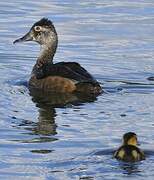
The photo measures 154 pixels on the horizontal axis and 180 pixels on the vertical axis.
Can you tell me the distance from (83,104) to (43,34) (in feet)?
9.57

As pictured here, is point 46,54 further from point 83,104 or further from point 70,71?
point 83,104

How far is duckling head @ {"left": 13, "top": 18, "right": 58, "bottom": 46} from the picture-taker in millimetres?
16141

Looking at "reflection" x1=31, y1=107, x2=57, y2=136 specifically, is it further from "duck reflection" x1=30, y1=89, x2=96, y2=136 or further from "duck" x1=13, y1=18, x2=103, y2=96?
"duck" x1=13, y1=18, x2=103, y2=96

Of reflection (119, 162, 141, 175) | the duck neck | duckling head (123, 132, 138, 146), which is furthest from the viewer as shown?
the duck neck

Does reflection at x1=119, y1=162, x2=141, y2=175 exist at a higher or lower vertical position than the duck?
lower

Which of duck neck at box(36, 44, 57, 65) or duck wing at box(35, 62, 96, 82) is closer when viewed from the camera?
duck wing at box(35, 62, 96, 82)

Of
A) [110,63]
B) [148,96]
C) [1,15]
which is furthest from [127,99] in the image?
[1,15]

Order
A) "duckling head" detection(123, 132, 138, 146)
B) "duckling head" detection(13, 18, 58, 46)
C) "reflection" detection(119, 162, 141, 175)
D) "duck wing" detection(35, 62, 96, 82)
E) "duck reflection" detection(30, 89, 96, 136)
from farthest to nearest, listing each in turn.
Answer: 1. "duckling head" detection(13, 18, 58, 46)
2. "duck wing" detection(35, 62, 96, 82)
3. "duck reflection" detection(30, 89, 96, 136)
4. "duckling head" detection(123, 132, 138, 146)
5. "reflection" detection(119, 162, 141, 175)

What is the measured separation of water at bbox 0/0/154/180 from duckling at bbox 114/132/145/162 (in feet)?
0.26

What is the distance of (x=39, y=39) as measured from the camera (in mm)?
16328

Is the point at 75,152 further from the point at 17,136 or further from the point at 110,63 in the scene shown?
the point at 110,63

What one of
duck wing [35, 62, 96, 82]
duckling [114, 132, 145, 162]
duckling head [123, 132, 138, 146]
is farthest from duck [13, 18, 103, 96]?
duckling [114, 132, 145, 162]

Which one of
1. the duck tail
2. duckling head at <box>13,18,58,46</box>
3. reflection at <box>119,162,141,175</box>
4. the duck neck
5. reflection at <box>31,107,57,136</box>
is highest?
duckling head at <box>13,18,58,46</box>

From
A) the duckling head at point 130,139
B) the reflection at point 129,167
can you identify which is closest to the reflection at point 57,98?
the duckling head at point 130,139
